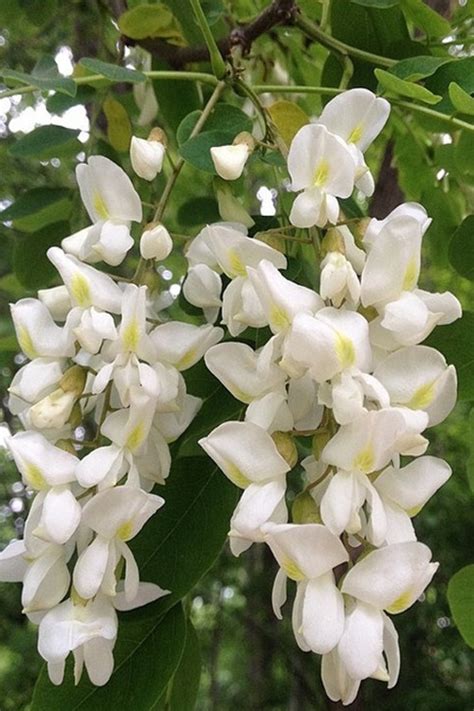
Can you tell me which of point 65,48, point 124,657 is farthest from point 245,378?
point 65,48

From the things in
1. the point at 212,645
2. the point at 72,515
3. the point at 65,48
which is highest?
the point at 72,515

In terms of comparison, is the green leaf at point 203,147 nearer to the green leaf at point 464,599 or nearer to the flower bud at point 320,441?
the flower bud at point 320,441

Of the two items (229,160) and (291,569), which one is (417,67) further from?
(291,569)

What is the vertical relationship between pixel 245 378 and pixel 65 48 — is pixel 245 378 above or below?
above

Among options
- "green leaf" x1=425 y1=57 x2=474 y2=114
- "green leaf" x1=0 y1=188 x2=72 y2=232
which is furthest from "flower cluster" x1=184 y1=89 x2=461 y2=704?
"green leaf" x1=0 y1=188 x2=72 y2=232

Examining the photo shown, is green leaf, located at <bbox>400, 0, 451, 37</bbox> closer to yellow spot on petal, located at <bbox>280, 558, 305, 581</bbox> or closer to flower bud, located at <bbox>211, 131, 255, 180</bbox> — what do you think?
flower bud, located at <bbox>211, 131, 255, 180</bbox>

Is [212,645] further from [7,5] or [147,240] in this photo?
[147,240]
